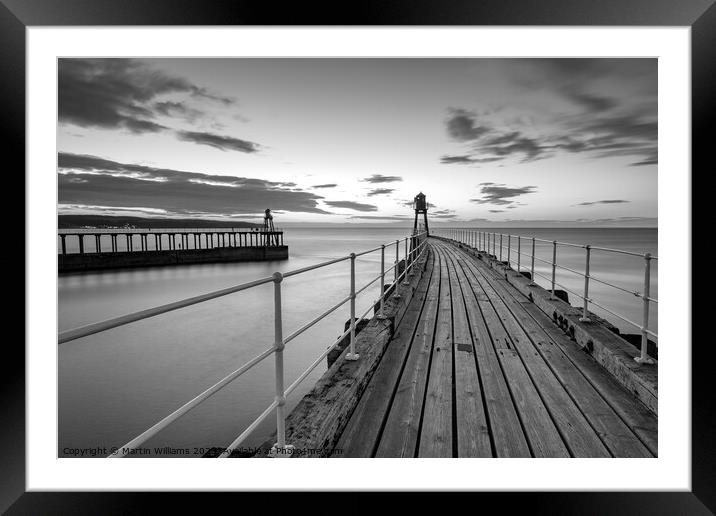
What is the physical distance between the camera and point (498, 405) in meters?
2.29

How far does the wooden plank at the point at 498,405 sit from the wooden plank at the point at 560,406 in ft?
0.74

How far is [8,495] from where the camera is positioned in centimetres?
144

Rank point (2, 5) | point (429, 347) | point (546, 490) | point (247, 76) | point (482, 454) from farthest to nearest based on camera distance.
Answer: point (247, 76) < point (429, 347) < point (482, 454) < point (546, 490) < point (2, 5)

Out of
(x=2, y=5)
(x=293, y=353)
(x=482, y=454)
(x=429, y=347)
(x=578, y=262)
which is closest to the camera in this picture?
(x=2, y=5)

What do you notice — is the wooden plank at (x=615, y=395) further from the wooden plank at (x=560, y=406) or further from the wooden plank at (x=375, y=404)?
the wooden plank at (x=375, y=404)

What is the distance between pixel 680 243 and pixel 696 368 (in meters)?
0.55

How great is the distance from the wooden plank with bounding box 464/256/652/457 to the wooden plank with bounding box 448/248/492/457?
607mm

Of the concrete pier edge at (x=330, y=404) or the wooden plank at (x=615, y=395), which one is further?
the wooden plank at (x=615, y=395)

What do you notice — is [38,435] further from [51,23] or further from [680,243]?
[680,243]

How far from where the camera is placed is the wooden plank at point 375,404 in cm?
187

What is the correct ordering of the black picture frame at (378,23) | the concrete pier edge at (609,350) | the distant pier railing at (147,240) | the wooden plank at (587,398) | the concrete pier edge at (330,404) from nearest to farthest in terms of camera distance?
the black picture frame at (378,23) → the concrete pier edge at (330,404) → the wooden plank at (587,398) → the concrete pier edge at (609,350) → the distant pier railing at (147,240)

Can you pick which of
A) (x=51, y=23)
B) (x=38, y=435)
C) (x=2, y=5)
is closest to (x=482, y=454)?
(x=38, y=435)

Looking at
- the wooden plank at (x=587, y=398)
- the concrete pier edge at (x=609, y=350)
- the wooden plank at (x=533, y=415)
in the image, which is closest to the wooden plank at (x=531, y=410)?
the wooden plank at (x=533, y=415)

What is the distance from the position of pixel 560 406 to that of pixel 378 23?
2.41 meters
